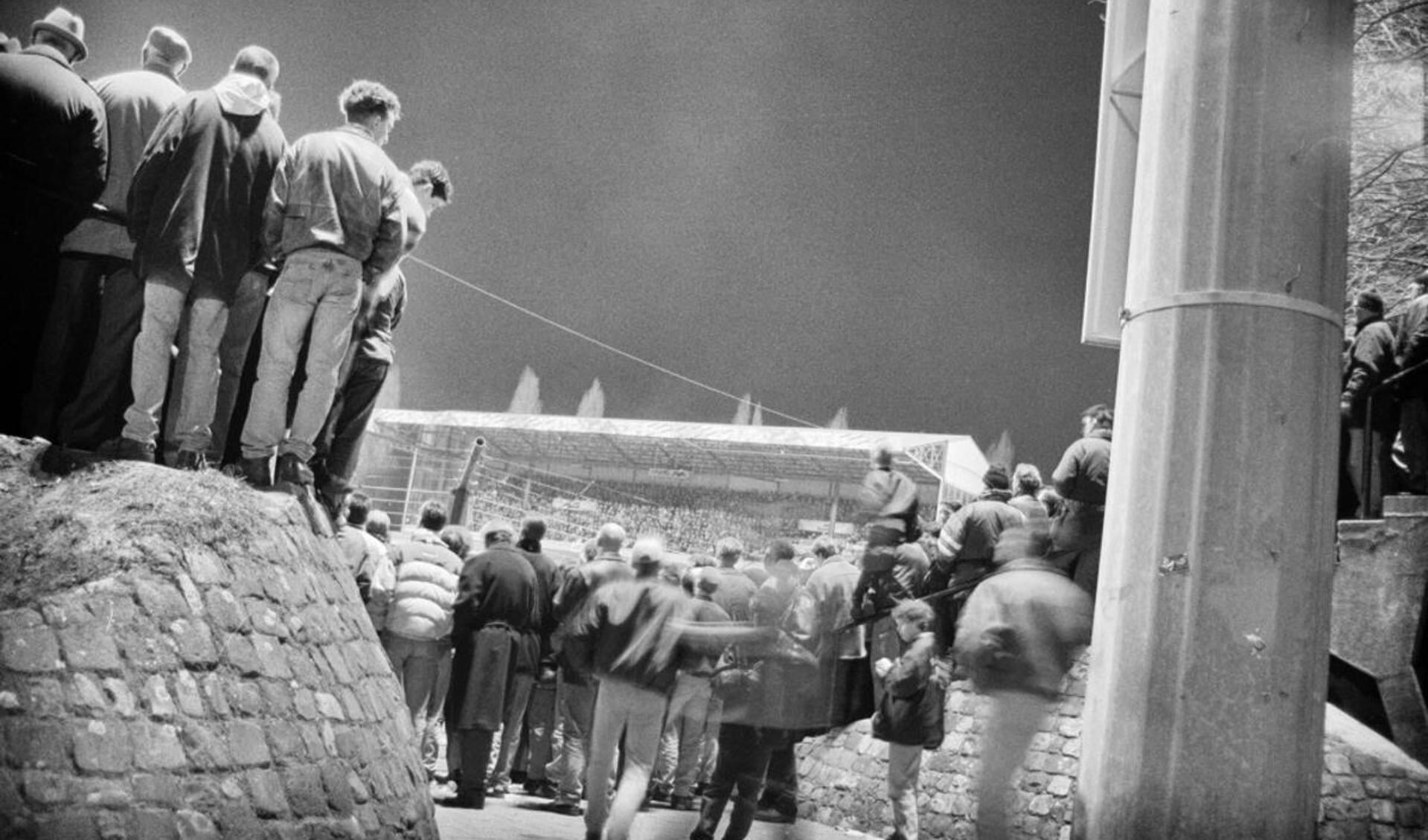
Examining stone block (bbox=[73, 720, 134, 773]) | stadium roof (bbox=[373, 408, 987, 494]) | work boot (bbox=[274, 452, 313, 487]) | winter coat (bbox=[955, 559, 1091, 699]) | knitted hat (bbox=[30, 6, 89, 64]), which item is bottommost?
stone block (bbox=[73, 720, 134, 773])

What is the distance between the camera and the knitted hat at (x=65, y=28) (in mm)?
5031

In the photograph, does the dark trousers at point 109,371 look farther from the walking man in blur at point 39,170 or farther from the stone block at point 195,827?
→ the stone block at point 195,827

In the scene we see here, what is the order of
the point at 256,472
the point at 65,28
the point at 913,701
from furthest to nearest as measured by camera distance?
the point at 913,701, the point at 256,472, the point at 65,28

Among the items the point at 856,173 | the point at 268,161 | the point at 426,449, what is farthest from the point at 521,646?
the point at 856,173

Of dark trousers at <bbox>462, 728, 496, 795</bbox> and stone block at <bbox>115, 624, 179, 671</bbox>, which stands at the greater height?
stone block at <bbox>115, 624, 179, 671</bbox>

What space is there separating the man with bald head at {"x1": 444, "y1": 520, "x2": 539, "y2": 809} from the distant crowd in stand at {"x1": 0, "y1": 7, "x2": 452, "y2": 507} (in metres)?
2.06

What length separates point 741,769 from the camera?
624cm

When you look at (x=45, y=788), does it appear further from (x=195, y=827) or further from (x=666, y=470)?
(x=666, y=470)

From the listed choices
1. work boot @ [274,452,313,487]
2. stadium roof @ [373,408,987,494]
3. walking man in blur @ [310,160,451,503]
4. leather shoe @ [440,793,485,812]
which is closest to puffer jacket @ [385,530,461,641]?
leather shoe @ [440,793,485,812]

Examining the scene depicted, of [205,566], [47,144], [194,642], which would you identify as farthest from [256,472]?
[47,144]

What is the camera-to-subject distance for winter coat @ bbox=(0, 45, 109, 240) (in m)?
4.79

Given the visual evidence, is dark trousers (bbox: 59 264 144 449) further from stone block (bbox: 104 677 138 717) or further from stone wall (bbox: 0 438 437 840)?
stone block (bbox: 104 677 138 717)

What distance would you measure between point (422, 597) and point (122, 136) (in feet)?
10.5

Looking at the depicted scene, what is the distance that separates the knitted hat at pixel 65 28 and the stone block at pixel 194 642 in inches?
109
